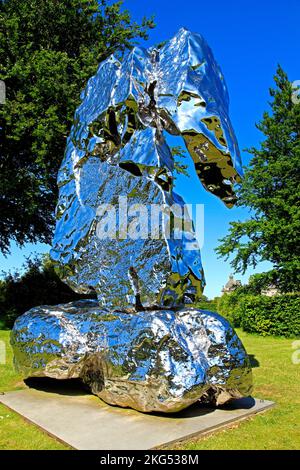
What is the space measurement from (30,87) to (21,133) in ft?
5.04

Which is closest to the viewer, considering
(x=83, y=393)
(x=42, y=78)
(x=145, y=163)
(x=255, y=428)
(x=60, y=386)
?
(x=255, y=428)

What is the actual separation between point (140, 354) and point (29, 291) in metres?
11.7

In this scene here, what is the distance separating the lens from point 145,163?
562 centimetres

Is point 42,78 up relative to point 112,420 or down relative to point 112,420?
up

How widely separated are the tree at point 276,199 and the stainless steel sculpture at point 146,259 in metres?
12.6

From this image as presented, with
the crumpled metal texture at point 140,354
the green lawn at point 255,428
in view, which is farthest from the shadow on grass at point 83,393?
the green lawn at point 255,428

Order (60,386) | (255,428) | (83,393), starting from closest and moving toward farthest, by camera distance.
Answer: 1. (255,428)
2. (83,393)
3. (60,386)

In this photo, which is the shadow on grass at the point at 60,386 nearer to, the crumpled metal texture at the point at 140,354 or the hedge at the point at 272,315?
the crumpled metal texture at the point at 140,354

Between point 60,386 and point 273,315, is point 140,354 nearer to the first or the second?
point 60,386

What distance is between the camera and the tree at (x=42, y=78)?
44.1ft

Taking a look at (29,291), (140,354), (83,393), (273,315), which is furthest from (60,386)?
(273,315)

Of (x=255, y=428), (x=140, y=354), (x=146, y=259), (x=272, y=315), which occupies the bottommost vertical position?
(x=255, y=428)

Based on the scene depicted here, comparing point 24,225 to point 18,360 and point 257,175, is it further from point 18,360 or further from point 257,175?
point 18,360
